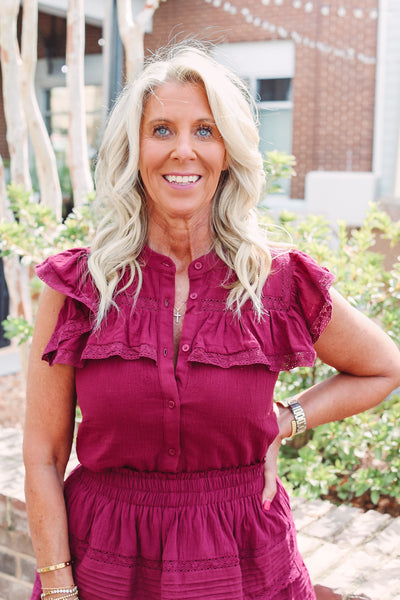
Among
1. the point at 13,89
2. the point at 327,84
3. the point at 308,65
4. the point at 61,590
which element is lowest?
the point at 61,590

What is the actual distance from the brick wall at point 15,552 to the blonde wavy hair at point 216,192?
148 centimetres

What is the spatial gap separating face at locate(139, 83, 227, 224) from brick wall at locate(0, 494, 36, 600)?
1.67 metres

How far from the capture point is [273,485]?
1.84 m

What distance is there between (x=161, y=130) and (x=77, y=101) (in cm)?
288

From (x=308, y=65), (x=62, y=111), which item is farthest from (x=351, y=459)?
(x=62, y=111)

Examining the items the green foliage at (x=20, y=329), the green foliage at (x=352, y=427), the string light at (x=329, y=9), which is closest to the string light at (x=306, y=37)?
the string light at (x=329, y=9)

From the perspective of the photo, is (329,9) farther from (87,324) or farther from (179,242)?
(87,324)

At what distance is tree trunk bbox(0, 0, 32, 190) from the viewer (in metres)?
4.30

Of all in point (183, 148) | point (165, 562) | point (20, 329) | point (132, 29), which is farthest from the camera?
point (132, 29)

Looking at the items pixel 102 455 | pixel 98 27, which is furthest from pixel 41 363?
pixel 98 27

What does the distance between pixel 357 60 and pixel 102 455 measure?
393 inches

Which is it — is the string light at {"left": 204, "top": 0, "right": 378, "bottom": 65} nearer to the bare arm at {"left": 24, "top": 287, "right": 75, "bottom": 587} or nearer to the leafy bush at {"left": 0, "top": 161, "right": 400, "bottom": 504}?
the leafy bush at {"left": 0, "top": 161, "right": 400, "bottom": 504}

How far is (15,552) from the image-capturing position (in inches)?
118

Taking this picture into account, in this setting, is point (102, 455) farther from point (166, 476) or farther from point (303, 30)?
point (303, 30)
